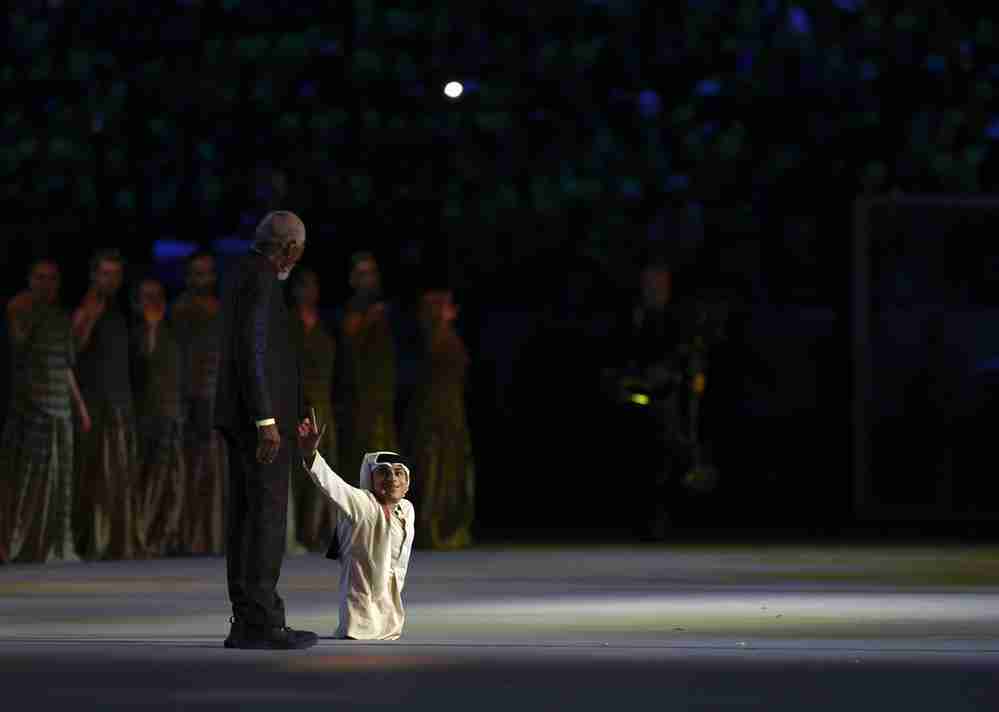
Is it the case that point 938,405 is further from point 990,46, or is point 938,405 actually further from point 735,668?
point 735,668

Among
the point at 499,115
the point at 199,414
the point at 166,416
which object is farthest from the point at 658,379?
the point at 499,115

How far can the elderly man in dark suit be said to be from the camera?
1512 centimetres

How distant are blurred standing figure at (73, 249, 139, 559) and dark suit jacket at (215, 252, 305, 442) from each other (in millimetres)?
7870

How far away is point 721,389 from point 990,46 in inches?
150

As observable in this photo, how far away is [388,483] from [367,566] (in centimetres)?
45

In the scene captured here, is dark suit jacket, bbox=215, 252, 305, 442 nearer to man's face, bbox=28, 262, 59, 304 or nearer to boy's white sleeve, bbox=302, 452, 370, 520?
boy's white sleeve, bbox=302, 452, 370, 520

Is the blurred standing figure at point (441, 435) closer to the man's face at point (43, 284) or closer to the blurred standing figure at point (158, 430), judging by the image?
the blurred standing figure at point (158, 430)

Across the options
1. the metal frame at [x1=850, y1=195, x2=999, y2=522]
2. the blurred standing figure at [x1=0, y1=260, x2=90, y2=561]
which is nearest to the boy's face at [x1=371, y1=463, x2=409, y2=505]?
the blurred standing figure at [x1=0, y1=260, x2=90, y2=561]

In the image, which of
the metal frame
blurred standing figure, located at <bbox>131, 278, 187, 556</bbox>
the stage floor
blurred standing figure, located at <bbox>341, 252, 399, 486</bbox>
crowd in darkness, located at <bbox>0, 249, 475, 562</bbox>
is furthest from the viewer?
the metal frame

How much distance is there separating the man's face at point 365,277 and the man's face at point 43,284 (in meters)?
2.58

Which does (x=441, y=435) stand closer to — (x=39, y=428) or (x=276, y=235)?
(x=39, y=428)

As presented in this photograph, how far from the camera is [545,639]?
15773 millimetres

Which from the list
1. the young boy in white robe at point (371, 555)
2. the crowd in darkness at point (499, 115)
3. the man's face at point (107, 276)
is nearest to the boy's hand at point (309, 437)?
the young boy in white robe at point (371, 555)

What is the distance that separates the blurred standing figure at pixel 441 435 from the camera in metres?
24.9
